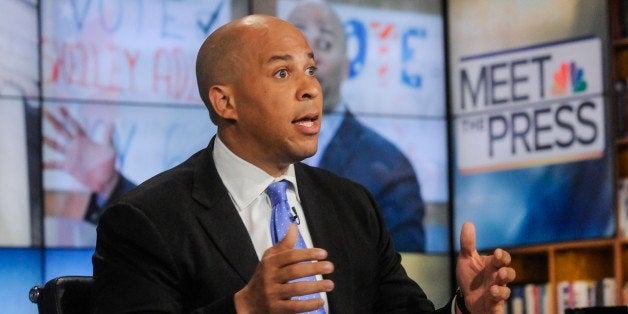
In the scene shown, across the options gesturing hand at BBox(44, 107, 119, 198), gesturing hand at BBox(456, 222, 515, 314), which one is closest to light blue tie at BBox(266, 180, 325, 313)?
gesturing hand at BBox(456, 222, 515, 314)

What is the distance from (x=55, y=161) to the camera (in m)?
4.87

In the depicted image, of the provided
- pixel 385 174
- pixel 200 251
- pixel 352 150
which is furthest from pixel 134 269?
pixel 385 174

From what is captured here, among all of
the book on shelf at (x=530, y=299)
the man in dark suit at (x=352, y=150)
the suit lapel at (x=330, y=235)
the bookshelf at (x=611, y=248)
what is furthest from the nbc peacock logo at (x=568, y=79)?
the suit lapel at (x=330, y=235)

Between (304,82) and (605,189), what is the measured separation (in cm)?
355

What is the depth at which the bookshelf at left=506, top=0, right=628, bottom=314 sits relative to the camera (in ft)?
17.6

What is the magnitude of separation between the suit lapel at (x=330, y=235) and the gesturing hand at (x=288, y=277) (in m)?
0.35

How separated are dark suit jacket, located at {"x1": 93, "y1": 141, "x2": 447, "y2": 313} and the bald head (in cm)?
17

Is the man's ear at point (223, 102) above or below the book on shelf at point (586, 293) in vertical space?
above

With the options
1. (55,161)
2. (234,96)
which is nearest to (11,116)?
(55,161)

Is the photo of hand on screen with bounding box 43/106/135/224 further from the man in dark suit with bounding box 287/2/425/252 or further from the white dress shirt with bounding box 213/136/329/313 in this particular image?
the white dress shirt with bounding box 213/136/329/313

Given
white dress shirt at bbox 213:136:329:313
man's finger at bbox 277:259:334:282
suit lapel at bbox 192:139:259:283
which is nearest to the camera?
man's finger at bbox 277:259:334:282

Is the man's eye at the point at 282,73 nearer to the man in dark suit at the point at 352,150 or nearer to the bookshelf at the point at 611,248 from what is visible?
the man in dark suit at the point at 352,150

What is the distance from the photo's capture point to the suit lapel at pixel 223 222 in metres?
2.11

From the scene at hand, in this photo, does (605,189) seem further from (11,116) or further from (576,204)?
(11,116)
